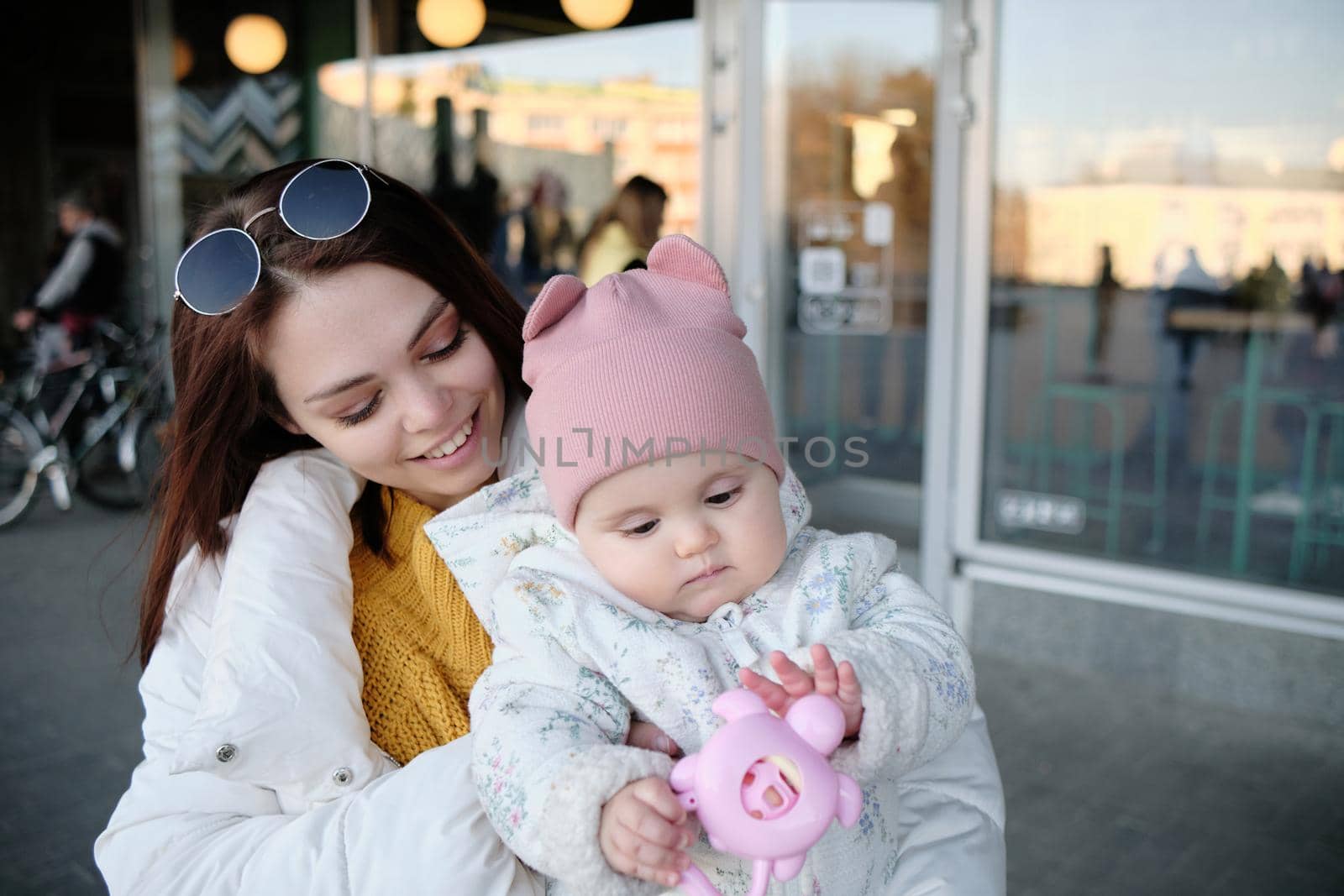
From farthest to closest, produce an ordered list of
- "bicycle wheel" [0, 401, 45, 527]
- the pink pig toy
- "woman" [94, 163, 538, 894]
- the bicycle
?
the bicycle < "bicycle wheel" [0, 401, 45, 527] < "woman" [94, 163, 538, 894] < the pink pig toy

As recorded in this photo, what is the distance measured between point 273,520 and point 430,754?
0.39 m

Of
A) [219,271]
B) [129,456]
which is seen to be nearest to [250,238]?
[219,271]

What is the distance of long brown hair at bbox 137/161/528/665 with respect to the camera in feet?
4.69

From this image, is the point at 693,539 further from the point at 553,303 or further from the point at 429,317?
the point at 429,317

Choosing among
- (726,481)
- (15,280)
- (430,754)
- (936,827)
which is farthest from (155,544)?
(15,280)

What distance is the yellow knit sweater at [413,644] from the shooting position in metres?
1.40

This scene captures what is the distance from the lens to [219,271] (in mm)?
1440

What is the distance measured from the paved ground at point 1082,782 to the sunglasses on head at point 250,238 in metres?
→ 1.49

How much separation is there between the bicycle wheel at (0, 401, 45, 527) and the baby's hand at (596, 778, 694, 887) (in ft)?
22.6

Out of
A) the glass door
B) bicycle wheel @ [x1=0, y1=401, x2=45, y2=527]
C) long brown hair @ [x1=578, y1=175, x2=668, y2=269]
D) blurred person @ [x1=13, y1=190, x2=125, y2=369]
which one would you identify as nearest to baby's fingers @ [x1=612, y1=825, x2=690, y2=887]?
the glass door

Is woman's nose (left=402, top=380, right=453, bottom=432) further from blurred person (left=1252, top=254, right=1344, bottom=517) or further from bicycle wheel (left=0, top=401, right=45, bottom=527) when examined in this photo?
bicycle wheel (left=0, top=401, right=45, bottom=527)

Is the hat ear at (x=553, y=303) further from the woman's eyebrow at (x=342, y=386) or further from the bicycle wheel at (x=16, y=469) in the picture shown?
the bicycle wheel at (x=16, y=469)

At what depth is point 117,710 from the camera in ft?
14.0

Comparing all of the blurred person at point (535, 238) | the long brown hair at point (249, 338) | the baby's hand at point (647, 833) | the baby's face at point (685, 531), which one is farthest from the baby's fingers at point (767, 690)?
the blurred person at point (535, 238)
